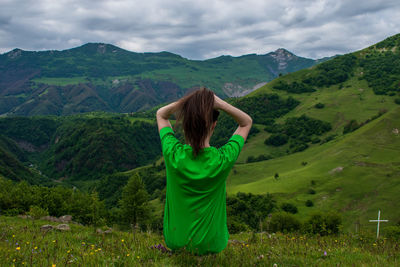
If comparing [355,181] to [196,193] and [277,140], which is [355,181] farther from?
[277,140]

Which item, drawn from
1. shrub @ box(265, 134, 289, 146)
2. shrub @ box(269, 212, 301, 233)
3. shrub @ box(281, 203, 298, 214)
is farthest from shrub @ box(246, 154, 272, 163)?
shrub @ box(269, 212, 301, 233)

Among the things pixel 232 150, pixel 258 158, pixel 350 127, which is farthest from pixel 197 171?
pixel 350 127

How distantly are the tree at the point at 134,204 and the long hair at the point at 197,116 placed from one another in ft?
150

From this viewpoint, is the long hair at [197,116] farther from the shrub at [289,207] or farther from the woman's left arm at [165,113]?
the shrub at [289,207]

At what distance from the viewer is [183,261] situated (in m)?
4.18

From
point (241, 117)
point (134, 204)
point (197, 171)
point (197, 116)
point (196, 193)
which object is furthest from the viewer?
point (134, 204)

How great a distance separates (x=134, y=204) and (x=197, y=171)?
47.5 m

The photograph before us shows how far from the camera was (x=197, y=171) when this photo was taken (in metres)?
3.77

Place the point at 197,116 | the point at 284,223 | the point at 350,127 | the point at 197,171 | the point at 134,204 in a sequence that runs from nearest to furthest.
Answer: the point at 197,116 < the point at 197,171 < the point at 284,223 < the point at 134,204 < the point at 350,127

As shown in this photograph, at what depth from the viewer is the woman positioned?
376 centimetres

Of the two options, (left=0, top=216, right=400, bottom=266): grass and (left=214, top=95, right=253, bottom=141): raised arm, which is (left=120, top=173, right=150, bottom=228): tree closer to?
(left=0, top=216, right=400, bottom=266): grass

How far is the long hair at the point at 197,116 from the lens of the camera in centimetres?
367

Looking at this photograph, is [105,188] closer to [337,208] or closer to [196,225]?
[337,208]

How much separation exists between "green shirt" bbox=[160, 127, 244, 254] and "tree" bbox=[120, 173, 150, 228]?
147ft
